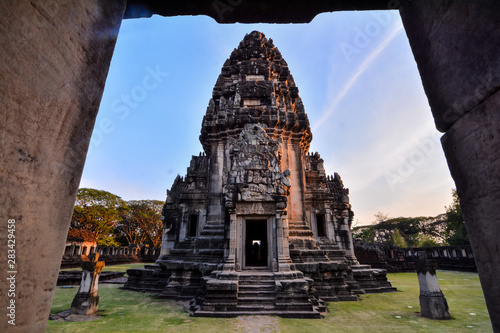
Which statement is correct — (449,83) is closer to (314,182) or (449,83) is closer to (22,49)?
(22,49)

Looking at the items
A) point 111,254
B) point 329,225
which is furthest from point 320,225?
point 111,254

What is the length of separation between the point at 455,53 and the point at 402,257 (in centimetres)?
3097

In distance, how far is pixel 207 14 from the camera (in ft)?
9.07

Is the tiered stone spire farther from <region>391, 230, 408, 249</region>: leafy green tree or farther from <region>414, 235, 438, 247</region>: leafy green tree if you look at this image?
<region>414, 235, 438, 247</region>: leafy green tree

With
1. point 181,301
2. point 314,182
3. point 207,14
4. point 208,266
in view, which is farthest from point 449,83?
point 314,182

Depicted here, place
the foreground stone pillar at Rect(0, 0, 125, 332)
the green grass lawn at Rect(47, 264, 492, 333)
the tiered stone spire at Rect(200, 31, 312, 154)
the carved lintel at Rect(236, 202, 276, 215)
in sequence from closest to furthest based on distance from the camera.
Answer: the foreground stone pillar at Rect(0, 0, 125, 332) < the green grass lawn at Rect(47, 264, 492, 333) < the carved lintel at Rect(236, 202, 276, 215) < the tiered stone spire at Rect(200, 31, 312, 154)

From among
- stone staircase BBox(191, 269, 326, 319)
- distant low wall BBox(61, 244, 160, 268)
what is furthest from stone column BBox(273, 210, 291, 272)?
distant low wall BBox(61, 244, 160, 268)

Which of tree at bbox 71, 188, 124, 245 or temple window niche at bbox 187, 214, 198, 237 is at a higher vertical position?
tree at bbox 71, 188, 124, 245

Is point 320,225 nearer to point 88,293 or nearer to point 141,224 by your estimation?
point 88,293

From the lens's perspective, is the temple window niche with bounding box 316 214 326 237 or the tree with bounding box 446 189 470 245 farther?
the tree with bounding box 446 189 470 245

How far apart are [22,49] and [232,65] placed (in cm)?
1680

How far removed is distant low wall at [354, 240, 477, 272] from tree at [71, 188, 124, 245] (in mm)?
33097

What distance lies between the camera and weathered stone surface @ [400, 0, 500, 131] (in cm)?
158

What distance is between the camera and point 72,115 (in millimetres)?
1806
